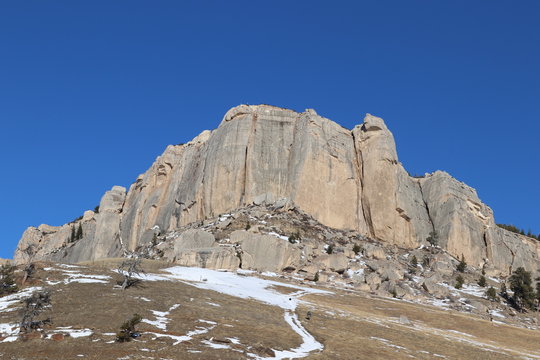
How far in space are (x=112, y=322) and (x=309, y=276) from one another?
49.8 m

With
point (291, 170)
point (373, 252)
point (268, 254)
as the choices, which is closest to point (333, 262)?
point (268, 254)

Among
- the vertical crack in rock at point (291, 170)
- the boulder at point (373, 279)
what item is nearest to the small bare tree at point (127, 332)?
the boulder at point (373, 279)

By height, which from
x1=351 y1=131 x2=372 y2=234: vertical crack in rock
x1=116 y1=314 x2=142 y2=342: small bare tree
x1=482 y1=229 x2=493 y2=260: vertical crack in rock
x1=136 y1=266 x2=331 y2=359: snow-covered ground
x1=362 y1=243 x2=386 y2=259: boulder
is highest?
x1=351 y1=131 x2=372 y2=234: vertical crack in rock

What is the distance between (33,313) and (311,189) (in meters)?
81.0

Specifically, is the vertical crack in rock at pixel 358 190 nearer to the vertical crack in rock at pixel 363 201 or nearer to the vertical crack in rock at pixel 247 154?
the vertical crack in rock at pixel 363 201

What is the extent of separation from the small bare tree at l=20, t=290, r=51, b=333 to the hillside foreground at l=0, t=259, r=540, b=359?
671 millimetres

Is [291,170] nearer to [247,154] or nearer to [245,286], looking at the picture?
[247,154]

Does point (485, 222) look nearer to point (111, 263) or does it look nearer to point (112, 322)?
point (111, 263)

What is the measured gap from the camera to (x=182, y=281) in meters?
62.9

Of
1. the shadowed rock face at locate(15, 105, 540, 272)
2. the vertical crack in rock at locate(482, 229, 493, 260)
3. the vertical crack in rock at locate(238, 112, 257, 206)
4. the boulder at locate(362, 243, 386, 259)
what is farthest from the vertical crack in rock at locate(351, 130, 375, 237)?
the vertical crack in rock at locate(482, 229, 493, 260)

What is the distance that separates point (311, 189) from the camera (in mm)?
111312

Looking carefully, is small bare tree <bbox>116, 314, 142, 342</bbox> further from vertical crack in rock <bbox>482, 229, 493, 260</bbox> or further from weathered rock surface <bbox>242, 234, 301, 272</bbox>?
vertical crack in rock <bbox>482, 229, 493, 260</bbox>

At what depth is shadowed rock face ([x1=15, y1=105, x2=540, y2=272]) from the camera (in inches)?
4412

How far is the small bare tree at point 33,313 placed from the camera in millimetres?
33312
